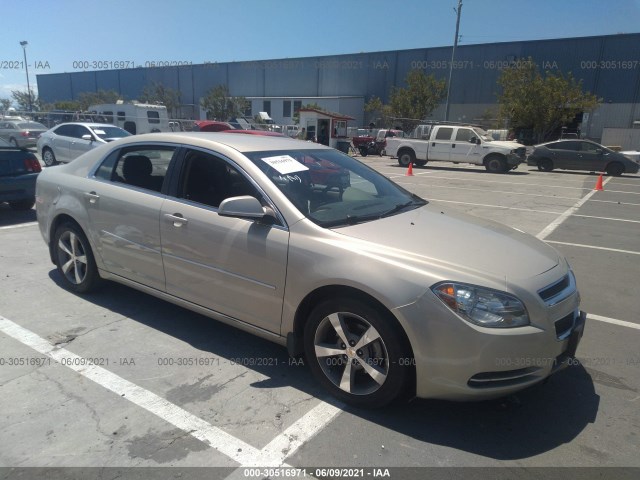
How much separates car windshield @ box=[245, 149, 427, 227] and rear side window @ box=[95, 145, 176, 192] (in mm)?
913

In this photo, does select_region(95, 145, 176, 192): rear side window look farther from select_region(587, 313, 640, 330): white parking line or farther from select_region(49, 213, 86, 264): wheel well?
select_region(587, 313, 640, 330): white parking line

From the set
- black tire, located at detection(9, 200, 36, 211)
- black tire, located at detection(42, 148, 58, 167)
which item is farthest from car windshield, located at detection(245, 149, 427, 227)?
black tire, located at detection(42, 148, 58, 167)

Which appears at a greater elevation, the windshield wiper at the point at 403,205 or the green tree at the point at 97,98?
the green tree at the point at 97,98

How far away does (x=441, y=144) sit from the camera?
822 inches

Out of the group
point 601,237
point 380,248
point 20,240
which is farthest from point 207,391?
point 601,237

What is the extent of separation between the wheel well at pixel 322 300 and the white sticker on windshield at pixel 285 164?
1.00 meters

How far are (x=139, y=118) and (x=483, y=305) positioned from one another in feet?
90.0

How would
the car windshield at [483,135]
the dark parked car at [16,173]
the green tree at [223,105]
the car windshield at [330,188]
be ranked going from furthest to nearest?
the green tree at [223,105], the car windshield at [483,135], the dark parked car at [16,173], the car windshield at [330,188]

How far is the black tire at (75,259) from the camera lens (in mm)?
4441

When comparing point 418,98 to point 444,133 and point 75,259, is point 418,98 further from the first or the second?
point 75,259

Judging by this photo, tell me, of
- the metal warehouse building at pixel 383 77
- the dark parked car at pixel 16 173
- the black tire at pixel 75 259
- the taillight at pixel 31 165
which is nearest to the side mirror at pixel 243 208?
the black tire at pixel 75 259

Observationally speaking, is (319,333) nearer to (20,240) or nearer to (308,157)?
(308,157)

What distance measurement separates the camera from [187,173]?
3.70 meters

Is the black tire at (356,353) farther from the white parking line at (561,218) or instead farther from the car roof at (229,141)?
the white parking line at (561,218)
